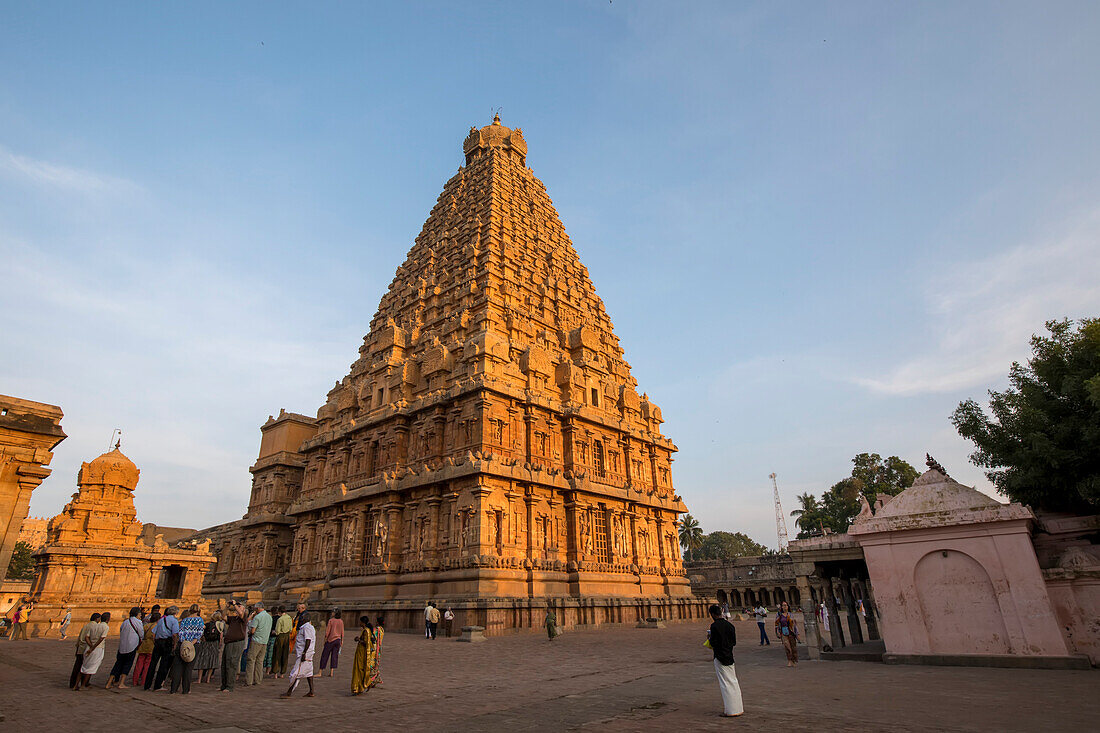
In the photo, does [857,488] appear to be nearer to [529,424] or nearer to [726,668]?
[529,424]

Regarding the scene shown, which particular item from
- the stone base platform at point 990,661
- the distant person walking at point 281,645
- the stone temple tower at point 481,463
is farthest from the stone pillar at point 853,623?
the distant person walking at point 281,645

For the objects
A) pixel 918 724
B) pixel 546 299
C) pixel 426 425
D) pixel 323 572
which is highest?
pixel 546 299

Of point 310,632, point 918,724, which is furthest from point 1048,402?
point 310,632

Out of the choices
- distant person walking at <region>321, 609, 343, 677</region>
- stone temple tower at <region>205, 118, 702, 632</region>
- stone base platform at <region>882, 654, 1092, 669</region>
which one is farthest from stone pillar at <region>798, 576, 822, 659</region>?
stone temple tower at <region>205, 118, 702, 632</region>

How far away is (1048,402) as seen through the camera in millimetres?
18281

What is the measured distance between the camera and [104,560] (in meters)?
29.0

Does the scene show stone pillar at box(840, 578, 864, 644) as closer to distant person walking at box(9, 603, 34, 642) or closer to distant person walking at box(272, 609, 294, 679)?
distant person walking at box(272, 609, 294, 679)

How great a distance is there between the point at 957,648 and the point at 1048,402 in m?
10.3

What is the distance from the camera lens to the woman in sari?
10.6m

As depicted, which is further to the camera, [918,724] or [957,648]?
[957,648]

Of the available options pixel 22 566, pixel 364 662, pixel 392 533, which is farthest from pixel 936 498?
pixel 22 566

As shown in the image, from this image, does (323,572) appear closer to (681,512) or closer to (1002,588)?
(681,512)

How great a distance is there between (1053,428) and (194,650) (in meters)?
24.0

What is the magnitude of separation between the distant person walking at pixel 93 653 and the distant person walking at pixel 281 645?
10.3 ft
